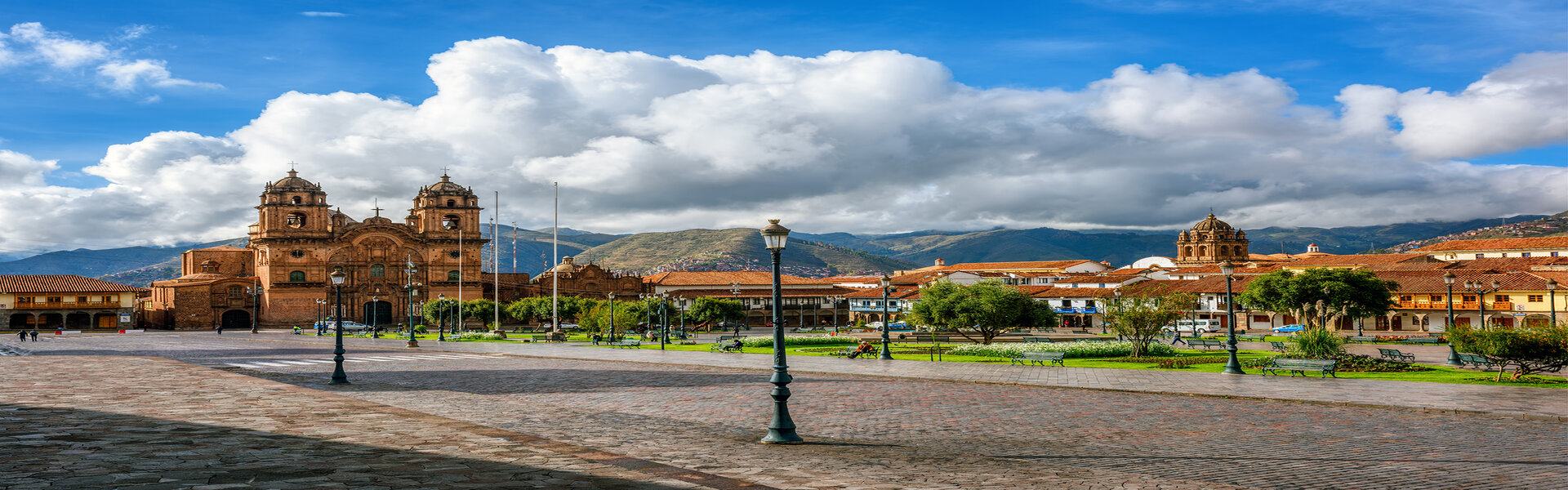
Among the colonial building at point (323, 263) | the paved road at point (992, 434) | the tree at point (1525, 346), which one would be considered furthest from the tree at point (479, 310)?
the tree at point (1525, 346)

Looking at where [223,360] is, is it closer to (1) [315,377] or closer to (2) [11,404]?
(1) [315,377]

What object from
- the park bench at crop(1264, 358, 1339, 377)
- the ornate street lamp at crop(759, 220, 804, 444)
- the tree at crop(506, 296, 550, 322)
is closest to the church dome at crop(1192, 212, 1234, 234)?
the tree at crop(506, 296, 550, 322)

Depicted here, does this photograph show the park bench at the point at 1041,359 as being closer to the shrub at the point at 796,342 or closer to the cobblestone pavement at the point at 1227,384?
the cobblestone pavement at the point at 1227,384

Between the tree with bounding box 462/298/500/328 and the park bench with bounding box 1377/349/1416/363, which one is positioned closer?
the park bench with bounding box 1377/349/1416/363

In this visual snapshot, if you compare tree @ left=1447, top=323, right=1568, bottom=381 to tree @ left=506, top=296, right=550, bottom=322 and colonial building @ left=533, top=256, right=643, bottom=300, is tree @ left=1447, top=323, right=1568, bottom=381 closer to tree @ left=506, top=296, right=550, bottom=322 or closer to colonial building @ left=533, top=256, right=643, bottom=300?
tree @ left=506, top=296, right=550, bottom=322

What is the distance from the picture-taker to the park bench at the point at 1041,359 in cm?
2834

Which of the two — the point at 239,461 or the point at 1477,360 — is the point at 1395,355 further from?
the point at 239,461

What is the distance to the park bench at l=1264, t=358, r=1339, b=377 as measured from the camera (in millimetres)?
23391

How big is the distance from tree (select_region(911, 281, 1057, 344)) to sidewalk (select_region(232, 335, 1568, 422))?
1009 centimetres

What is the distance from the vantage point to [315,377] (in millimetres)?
25375

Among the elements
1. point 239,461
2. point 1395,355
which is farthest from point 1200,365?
point 239,461

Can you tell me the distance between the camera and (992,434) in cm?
1431

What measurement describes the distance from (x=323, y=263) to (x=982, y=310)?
71752 millimetres

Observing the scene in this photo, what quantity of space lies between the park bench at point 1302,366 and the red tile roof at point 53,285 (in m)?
92.7
